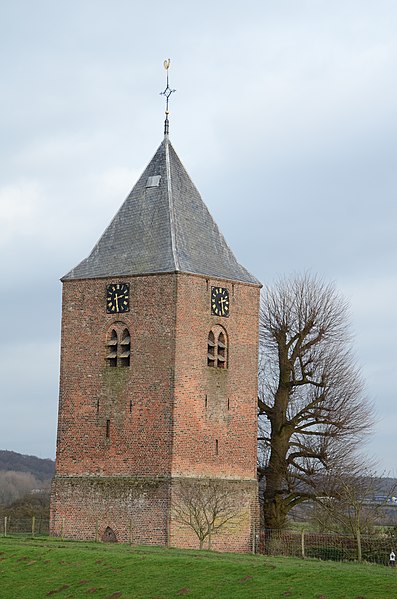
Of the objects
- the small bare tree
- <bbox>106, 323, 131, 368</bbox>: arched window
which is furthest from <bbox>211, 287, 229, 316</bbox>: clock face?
the small bare tree

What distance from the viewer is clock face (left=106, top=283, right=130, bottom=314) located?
3734 centimetres

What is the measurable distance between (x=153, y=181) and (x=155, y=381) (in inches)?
309

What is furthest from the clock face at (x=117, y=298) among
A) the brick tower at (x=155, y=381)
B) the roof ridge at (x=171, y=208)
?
the roof ridge at (x=171, y=208)

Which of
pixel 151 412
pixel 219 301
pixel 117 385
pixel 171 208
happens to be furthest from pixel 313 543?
pixel 171 208

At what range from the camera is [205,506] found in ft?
116

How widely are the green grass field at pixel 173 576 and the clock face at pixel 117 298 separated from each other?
9.74 metres

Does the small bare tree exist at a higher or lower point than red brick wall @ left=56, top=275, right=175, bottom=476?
lower

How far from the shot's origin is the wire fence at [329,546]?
103ft

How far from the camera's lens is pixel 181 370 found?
36250 millimetres

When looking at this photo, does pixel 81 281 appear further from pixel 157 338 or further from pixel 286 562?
pixel 286 562

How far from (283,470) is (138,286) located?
362 inches

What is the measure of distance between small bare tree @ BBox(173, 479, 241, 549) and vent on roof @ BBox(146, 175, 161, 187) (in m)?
11.0

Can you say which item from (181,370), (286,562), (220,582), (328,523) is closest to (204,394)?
(181,370)

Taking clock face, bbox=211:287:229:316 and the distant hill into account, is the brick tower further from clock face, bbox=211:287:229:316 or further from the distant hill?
the distant hill
